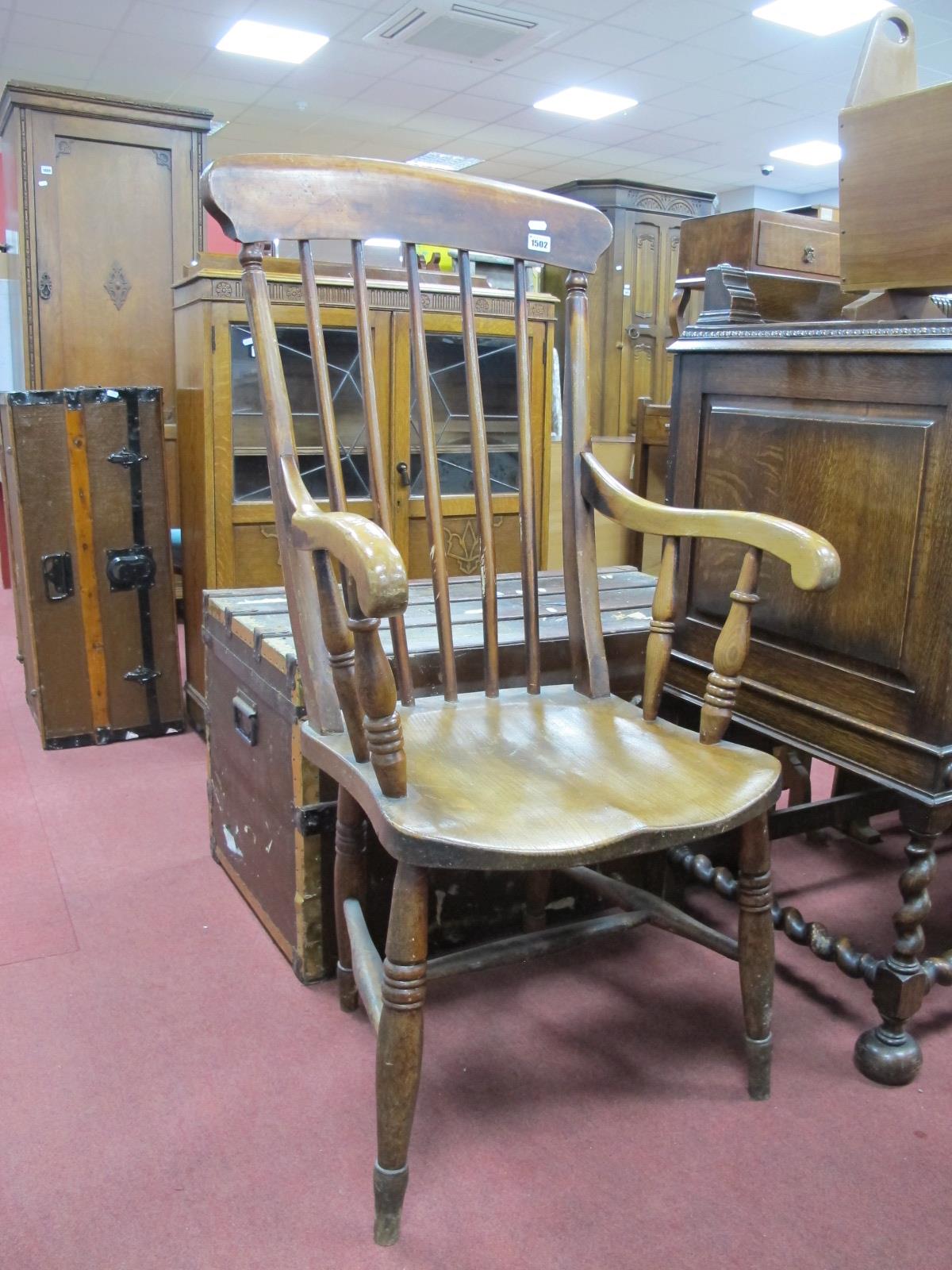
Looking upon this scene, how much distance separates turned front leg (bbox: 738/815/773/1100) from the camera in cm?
122

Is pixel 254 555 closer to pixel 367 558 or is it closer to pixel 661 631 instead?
pixel 661 631

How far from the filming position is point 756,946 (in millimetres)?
1243

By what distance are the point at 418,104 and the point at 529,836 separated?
292 inches

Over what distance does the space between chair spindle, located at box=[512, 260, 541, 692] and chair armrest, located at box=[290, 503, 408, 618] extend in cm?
42

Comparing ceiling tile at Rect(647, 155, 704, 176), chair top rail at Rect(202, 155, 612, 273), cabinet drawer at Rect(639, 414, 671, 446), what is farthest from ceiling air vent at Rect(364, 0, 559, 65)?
chair top rail at Rect(202, 155, 612, 273)

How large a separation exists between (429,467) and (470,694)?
0.34 metres

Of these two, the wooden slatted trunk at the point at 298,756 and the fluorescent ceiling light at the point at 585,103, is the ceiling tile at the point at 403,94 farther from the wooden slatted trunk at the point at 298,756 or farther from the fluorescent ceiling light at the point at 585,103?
the wooden slatted trunk at the point at 298,756

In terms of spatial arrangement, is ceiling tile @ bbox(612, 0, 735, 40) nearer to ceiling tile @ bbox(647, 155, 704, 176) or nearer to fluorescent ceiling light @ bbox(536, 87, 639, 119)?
fluorescent ceiling light @ bbox(536, 87, 639, 119)

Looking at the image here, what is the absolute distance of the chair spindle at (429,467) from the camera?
1.34m

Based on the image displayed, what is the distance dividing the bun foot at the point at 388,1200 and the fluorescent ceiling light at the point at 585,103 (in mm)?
7164

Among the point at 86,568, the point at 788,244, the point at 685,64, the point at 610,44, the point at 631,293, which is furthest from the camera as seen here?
the point at 631,293

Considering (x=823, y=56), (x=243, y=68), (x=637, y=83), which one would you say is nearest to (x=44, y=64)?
(x=243, y=68)

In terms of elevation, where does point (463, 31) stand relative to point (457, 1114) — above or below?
above

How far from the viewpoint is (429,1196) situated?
1.13m
